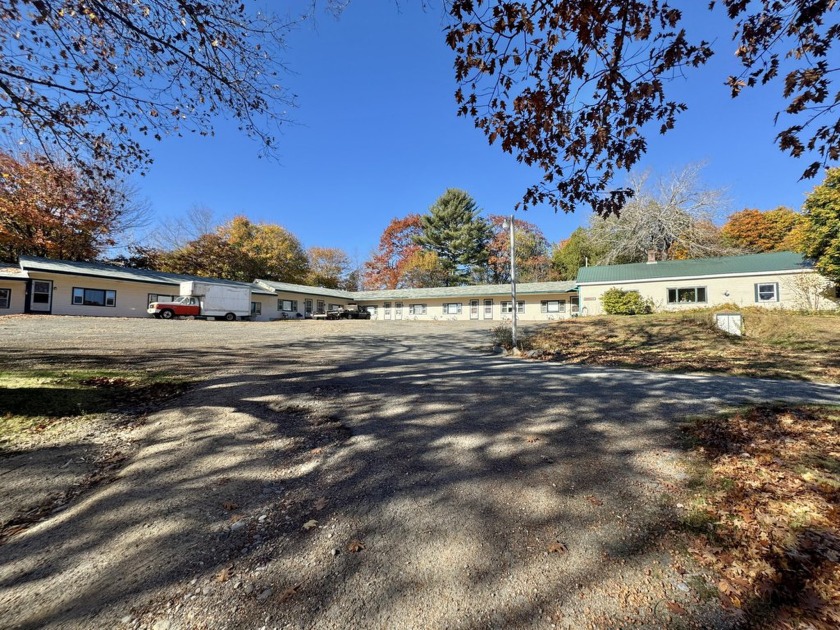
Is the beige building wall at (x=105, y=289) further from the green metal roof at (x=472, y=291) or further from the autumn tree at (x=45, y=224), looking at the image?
the green metal roof at (x=472, y=291)

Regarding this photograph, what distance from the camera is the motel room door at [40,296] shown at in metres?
20.1

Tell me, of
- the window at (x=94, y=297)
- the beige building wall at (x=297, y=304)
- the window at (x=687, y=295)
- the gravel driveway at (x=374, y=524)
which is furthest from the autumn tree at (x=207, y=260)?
the window at (x=687, y=295)

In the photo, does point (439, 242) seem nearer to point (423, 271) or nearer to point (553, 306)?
point (423, 271)

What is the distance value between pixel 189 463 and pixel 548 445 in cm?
346

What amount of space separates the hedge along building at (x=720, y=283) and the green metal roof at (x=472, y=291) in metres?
3.57

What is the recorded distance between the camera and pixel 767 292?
2070 centimetres

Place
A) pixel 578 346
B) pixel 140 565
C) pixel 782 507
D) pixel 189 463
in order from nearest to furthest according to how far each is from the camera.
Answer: pixel 140 565 → pixel 782 507 → pixel 189 463 → pixel 578 346

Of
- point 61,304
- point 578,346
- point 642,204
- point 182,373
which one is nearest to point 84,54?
point 182,373

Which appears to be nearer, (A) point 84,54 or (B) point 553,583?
(B) point 553,583

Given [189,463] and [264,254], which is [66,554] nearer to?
[189,463]

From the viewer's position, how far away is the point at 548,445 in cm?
359

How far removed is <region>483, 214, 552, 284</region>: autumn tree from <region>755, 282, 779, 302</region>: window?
2049cm

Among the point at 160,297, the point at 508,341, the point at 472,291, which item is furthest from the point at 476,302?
the point at 160,297

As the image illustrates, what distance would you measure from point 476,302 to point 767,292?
20087 millimetres
